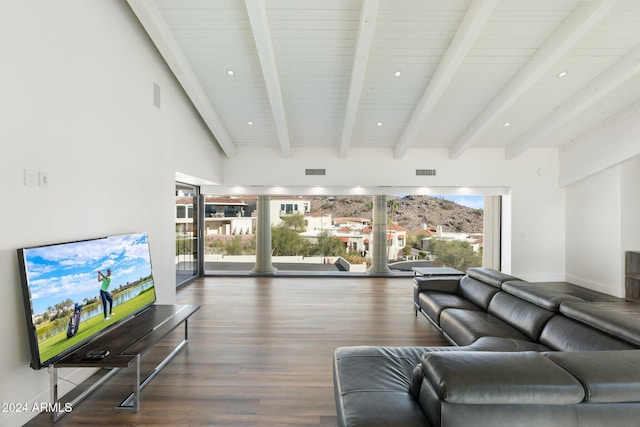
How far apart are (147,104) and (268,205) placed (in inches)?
146

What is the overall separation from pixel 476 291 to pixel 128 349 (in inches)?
147

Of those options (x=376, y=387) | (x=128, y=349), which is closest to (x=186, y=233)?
(x=128, y=349)

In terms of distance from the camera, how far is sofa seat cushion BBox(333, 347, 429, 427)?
1.53 meters

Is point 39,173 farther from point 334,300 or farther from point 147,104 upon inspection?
point 334,300

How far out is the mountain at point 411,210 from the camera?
24.0ft

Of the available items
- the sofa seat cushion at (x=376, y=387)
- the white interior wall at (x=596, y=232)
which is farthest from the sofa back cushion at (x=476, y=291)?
the white interior wall at (x=596, y=232)

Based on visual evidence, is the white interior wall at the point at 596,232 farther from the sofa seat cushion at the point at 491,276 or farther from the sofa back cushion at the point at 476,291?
the sofa back cushion at the point at 476,291

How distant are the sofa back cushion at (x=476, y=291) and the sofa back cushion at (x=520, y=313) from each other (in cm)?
11

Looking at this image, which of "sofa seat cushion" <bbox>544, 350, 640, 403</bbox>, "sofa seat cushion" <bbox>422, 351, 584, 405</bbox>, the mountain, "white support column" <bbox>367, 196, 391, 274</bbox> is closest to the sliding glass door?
the mountain

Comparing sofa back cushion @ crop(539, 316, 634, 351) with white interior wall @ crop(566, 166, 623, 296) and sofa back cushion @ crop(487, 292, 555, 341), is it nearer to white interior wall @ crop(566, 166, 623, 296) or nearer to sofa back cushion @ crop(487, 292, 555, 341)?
sofa back cushion @ crop(487, 292, 555, 341)

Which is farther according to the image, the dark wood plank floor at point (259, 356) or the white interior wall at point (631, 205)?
the white interior wall at point (631, 205)

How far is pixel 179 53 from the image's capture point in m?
4.21

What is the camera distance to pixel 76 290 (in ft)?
8.39

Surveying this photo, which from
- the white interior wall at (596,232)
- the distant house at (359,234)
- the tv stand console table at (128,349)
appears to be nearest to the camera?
the tv stand console table at (128,349)
